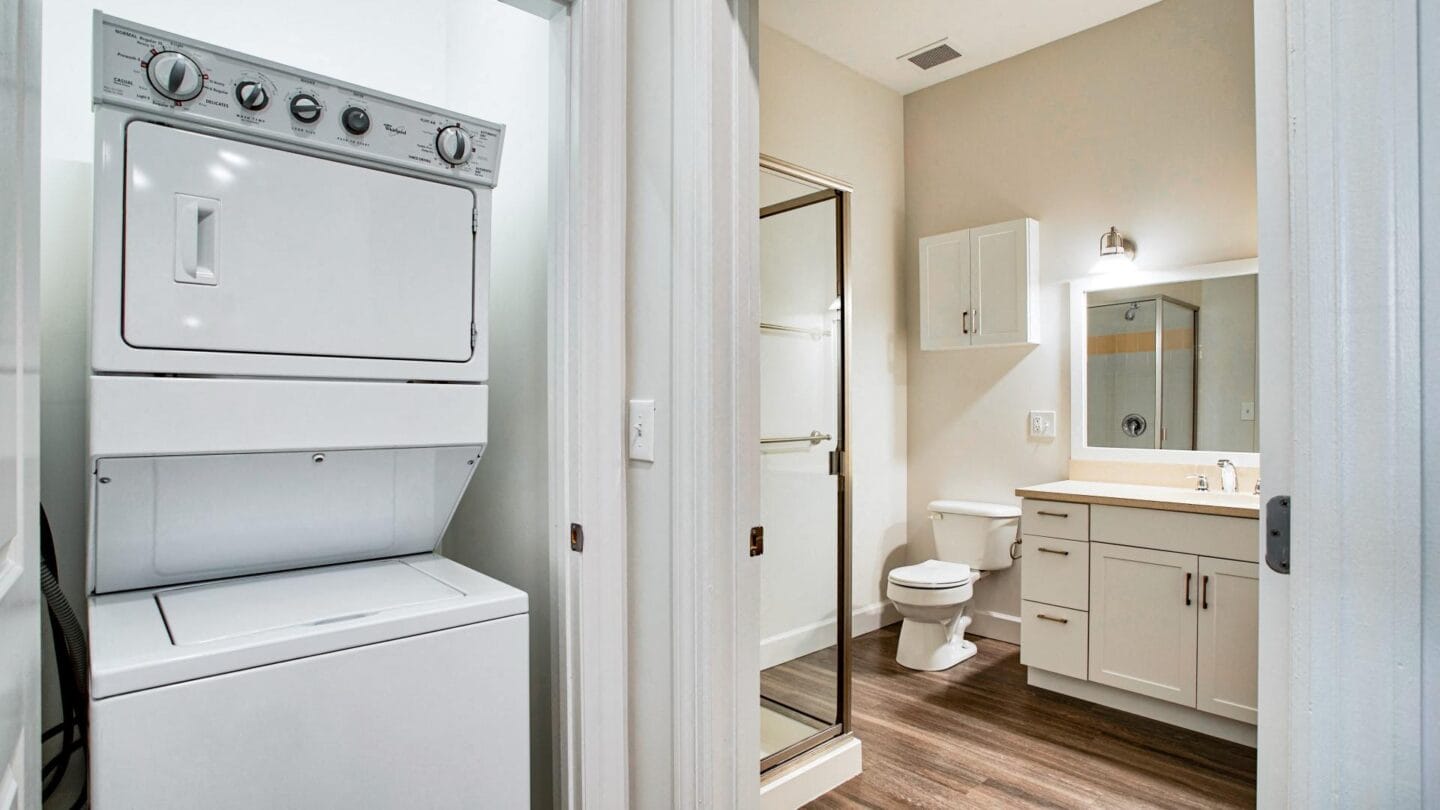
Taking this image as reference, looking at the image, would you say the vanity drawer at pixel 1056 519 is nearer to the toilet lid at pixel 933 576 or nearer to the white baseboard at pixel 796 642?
the toilet lid at pixel 933 576

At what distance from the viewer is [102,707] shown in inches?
35.6

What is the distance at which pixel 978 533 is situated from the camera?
3406mm

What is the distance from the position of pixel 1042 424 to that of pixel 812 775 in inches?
80.7

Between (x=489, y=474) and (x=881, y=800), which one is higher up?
(x=489, y=474)

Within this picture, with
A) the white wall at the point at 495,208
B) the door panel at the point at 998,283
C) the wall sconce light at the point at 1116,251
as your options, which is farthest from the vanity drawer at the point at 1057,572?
the white wall at the point at 495,208

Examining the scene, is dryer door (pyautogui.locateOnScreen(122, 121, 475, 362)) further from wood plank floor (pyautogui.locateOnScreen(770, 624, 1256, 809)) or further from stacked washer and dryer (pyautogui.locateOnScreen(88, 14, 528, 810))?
wood plank floor (pyautogui.locateOnScreen(770, 624, 1256, 809))

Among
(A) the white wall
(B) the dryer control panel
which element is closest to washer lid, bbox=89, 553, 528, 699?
(A) the white wall

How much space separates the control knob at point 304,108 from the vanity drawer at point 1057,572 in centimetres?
276

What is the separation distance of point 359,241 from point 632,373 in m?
0.56

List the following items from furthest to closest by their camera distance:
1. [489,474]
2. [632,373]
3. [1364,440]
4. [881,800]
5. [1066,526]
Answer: [1066,526] < [881,800] < [489,474] < [632,373] < [1364,440]

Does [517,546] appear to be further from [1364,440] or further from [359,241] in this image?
[1364,440]

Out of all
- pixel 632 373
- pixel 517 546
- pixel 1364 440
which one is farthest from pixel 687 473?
pixel 1364 440

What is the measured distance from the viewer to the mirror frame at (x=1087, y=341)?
2.92 meters

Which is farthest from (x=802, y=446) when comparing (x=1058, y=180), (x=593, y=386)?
(x=1058, y=180)
